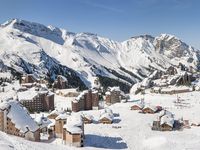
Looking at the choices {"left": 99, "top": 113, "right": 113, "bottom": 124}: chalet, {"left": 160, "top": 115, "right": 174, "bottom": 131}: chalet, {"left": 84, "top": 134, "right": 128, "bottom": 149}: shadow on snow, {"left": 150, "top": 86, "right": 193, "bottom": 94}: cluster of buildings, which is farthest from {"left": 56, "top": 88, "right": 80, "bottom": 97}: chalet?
{"left": 84, "top": 134, "right": 128, "bottom": 149}: shadow on snow

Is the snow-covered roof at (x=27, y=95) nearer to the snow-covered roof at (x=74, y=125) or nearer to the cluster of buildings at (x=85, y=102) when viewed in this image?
the cluster of buildings at (x=85, y=102)

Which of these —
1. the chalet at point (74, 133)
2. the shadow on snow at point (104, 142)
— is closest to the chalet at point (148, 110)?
the shadow on snow at point (104, 142)

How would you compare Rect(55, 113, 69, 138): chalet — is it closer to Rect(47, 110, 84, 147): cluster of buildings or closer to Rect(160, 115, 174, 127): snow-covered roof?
Rect(47, 110, 84, 147): cluster of buildings

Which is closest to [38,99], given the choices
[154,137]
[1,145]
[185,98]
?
[185,98]

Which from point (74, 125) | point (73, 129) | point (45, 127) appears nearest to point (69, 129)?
point (73, 129)

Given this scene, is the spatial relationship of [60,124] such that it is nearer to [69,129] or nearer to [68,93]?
[69,129]
